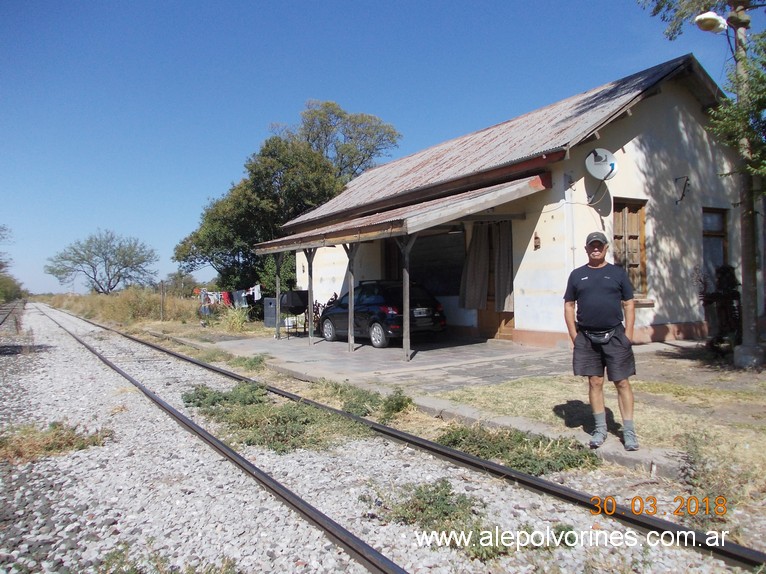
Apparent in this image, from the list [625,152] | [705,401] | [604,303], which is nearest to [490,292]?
[625,152]

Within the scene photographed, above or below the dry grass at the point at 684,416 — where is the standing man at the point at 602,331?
above

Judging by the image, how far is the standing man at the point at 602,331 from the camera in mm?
4871

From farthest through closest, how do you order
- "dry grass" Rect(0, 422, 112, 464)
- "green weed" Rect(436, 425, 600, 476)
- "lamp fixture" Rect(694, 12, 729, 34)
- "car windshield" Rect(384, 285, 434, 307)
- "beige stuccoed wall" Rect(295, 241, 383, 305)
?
"beige stuccoed wall" Rect(295, 241, 383, 305), "car windshield" Rect(384, 285, 434, 307), "lamp fixture" Rect(694, 12, 729, 34), "dry grass" Rect(0, 422, 112, 464), "green weed" Rect(436, 425, 600, 476)

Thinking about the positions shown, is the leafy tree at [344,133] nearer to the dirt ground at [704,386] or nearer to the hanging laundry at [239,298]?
the hanging laundry at [239,298]

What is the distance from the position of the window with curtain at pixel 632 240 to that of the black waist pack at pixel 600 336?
7463 mm

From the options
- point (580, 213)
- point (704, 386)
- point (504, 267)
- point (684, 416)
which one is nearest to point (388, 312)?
point (504, 267)

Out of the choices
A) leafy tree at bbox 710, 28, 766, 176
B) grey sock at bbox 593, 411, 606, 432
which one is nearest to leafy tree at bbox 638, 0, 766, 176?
leafy tree at bbox 710, 28, 766, 176

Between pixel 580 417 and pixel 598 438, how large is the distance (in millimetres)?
1020

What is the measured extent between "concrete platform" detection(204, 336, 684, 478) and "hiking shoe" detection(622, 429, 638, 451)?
61 mm

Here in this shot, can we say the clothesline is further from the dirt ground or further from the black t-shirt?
the black t-shirt

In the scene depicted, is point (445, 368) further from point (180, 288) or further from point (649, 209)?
point (180, 288)

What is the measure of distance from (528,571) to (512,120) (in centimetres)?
1598

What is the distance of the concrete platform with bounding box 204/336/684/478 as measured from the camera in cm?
513

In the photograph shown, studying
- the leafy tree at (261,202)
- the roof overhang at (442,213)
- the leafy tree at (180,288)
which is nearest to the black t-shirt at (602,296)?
the roof overhang at (442,213)
